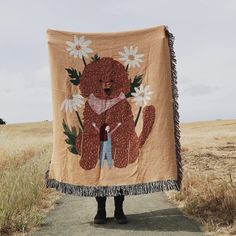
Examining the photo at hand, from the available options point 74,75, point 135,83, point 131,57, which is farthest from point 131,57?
point 74,75

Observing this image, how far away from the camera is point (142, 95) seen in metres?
7.64

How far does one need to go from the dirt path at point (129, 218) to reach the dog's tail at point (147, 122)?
1156 mm

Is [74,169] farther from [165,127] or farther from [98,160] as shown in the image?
[165,127]

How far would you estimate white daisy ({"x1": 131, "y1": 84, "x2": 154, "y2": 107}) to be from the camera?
300 inches

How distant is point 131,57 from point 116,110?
778mm

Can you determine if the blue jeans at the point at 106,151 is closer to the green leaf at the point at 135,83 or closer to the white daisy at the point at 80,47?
the green leaf at the point at 135,83

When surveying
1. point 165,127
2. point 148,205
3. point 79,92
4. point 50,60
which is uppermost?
point 50,60

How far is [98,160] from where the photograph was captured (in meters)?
7.69

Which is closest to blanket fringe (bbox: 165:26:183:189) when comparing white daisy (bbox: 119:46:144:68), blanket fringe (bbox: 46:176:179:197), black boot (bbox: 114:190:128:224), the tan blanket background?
the tan blanket background

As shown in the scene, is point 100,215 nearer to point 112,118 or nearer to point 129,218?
point 129,218

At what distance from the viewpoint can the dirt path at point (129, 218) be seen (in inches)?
285

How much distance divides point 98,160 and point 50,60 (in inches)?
62.5

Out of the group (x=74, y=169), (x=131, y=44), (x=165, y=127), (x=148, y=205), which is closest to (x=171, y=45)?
(x=131, y=44)

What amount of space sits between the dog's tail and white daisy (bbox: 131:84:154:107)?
98 mm
